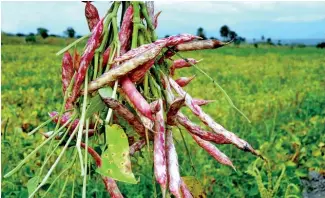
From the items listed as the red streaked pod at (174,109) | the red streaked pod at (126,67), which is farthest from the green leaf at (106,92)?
the red streaked pod at (174,109)

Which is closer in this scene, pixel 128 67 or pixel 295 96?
pixel 128 67

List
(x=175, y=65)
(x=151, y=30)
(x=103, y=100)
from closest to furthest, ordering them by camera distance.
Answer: (x=103, y=100), (x=151, y=30), (x=175, y=65)

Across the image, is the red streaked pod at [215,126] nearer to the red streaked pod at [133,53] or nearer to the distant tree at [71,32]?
the red streaked pod at [133,53]

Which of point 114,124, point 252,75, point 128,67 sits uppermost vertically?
point 128,67

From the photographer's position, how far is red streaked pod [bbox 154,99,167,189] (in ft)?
3.50

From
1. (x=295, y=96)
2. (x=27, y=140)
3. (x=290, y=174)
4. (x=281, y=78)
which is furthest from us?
(x=281, y=78)

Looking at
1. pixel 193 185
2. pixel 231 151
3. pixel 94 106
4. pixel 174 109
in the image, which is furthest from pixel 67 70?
pixel 231 151

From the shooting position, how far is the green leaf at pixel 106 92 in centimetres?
108

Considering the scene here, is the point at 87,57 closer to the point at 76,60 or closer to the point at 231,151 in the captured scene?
the point at 76,60

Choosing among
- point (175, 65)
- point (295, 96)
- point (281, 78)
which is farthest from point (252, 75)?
point (175, 65)

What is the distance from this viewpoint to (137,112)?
1105 millimetres

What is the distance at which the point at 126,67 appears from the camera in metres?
1.09

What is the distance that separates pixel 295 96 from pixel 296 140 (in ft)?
8.16

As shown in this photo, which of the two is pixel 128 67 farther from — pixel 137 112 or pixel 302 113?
pixel 302 113
